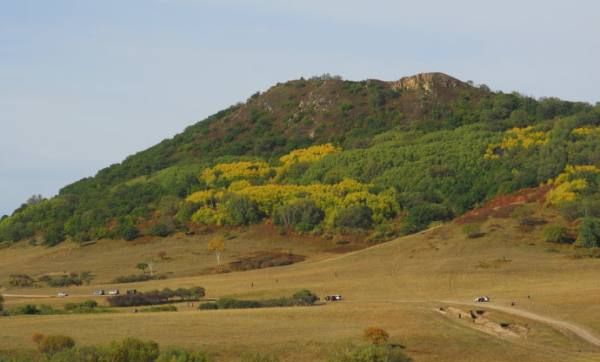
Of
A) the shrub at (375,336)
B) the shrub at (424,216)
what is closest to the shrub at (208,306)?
the shrub at (375,336)

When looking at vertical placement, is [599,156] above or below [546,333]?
above

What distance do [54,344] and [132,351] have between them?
558 cm

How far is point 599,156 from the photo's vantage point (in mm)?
106750

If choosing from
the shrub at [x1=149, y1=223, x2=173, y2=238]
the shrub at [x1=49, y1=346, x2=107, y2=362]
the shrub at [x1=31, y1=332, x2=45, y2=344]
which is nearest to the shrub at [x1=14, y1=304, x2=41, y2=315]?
the shrub at [x1=31, y1=332, x2=45, y2=344]

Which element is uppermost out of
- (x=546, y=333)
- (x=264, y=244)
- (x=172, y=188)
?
(x=172, y=188)

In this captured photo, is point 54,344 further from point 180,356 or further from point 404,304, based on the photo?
point 404,304

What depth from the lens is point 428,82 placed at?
154m

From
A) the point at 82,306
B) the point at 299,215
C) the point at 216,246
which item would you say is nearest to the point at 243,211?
the point at 299,215

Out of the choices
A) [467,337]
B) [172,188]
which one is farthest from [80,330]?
[172,188]

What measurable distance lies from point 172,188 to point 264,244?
29753mm

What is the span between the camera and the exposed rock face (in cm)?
15388

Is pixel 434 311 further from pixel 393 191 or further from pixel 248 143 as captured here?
pixel 248 143

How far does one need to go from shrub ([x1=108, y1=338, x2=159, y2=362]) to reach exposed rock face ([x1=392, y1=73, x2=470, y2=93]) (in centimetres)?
11604

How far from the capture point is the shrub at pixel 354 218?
109 meters
